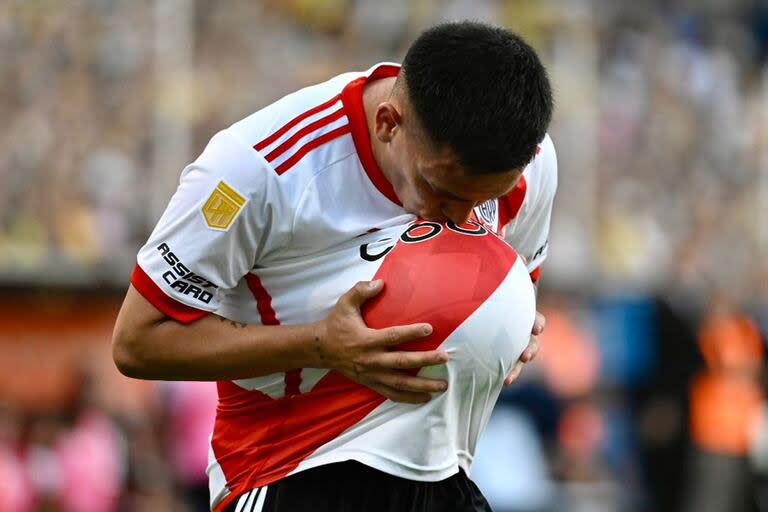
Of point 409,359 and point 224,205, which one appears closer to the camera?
point 409,359

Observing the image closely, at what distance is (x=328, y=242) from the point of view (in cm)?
392

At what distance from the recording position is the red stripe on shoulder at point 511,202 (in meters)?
4.31

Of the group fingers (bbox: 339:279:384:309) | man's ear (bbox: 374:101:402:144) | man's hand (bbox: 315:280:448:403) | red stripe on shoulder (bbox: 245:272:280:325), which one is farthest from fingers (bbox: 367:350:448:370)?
man's ear (bbox: 374:101:402:144)

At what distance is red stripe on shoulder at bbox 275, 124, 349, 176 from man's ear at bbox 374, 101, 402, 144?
123 mm

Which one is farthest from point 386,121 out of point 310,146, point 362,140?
point 310,146

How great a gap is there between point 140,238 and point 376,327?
6.75 meters

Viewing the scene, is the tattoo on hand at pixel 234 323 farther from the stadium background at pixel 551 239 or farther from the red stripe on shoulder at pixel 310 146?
the stadium background at pixel 551 239

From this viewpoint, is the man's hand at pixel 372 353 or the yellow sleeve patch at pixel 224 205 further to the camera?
the yellow sleeve patch at pixel 224 205

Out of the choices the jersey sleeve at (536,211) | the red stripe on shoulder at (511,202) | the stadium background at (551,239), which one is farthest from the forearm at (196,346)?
the stadium background at (551,239)

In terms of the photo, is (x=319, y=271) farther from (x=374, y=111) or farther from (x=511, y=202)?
(x=511, y=202)

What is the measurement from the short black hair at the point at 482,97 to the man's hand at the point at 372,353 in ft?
1.41

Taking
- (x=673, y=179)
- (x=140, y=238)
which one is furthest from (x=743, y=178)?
(x=140, y=238)

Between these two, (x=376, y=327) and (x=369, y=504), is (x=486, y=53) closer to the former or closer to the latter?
(x=376, y=327)

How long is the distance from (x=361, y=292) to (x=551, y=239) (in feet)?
26.6
